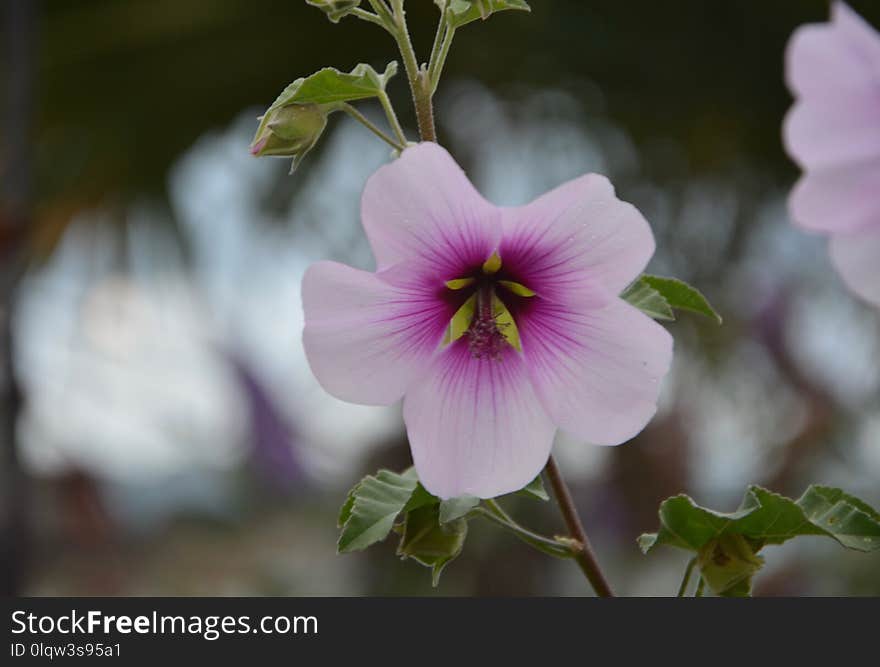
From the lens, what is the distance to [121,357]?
3662mm

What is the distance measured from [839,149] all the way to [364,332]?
0.18 meters

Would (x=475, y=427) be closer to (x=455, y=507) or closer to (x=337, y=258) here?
(x=455, y=507)

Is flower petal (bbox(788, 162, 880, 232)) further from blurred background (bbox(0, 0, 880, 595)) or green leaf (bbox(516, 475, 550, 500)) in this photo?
blurred background (bbox(0, 0, 880, 595))

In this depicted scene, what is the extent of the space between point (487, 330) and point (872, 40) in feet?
0.65

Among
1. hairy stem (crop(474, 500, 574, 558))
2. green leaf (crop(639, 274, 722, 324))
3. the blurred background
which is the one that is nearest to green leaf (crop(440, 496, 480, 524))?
hairy stem (crop(474, 500, 574, 558))

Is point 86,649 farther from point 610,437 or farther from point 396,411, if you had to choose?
point 396,411

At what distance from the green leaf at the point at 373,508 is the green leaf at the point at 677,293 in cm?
12

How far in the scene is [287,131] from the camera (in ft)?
1.36

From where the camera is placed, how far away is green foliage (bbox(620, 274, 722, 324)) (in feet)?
1.40

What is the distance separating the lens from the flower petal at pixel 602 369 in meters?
0.38

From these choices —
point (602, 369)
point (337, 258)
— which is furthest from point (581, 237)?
point (337, 258)

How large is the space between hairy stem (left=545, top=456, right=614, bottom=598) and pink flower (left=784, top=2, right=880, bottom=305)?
0.12 metres

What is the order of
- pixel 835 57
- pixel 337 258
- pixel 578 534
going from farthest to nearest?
1. pixel 337 258
2. pixel 578 534
3. pixel 835 57

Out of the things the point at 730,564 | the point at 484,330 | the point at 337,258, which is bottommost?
the point at 730,564
